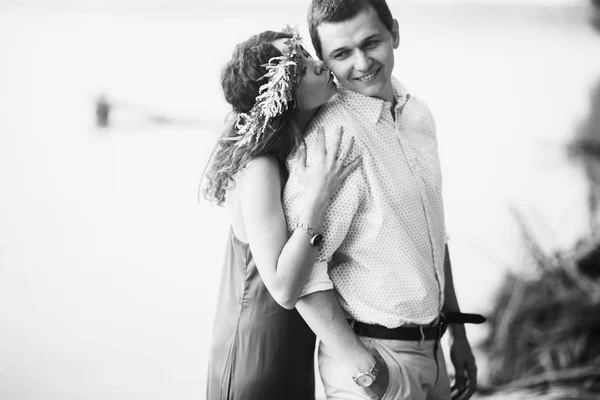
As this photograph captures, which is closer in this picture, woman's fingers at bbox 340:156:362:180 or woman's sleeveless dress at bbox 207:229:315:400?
woman's fingers at bbox 340:156:362:180

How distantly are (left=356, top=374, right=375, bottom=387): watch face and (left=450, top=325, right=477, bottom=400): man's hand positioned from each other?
0.46 m

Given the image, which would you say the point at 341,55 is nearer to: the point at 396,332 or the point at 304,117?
the point at 304,117

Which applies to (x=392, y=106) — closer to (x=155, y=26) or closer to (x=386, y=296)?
(x=386, y=296)

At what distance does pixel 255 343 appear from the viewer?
5.65ft

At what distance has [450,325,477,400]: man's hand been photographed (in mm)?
1994

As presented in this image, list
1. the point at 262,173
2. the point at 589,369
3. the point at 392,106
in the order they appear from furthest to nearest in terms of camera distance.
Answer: the point at 589,369
the point at 392,106
the point at 262,173

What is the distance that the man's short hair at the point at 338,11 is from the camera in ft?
5.40

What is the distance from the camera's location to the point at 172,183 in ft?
13.6

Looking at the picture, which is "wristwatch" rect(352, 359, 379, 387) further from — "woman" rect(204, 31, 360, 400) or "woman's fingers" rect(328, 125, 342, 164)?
"woman's fingers" rect(328, 125, 342, 164)

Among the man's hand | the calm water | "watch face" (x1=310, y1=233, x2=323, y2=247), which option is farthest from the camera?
the calm water

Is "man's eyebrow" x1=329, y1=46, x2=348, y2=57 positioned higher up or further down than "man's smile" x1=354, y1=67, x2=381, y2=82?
higher up

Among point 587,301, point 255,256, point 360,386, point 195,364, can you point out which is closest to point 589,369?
point 587,301

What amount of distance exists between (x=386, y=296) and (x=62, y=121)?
2.96m

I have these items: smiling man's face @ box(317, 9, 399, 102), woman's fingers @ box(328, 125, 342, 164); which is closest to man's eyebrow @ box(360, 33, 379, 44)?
smiling man's face @ box(317, 9, 399, 102)
